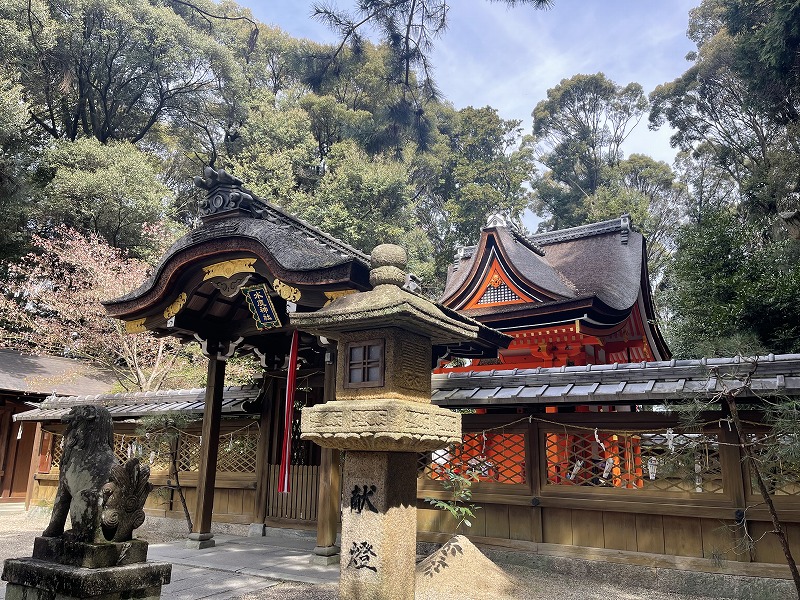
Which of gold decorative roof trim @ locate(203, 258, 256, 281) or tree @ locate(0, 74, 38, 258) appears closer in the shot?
gold decorative roof trim @ locate(203, 258, 256, 281)

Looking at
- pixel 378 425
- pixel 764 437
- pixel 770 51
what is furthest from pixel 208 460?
pixel 770 51

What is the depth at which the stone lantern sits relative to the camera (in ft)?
15.8

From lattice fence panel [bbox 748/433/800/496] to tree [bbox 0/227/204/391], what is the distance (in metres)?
14.1

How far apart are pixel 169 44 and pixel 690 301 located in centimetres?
2427

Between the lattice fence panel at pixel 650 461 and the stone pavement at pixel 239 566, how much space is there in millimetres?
3391

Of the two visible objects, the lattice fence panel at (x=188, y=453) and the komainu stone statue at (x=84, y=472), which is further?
the lattice fence panel at (x=188, y=453)

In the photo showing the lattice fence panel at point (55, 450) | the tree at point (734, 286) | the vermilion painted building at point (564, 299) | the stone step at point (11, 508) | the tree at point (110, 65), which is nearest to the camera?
the vermilion painted building at point (564, 299)

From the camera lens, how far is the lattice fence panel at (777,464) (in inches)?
202

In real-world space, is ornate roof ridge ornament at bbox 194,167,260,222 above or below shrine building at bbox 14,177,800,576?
above

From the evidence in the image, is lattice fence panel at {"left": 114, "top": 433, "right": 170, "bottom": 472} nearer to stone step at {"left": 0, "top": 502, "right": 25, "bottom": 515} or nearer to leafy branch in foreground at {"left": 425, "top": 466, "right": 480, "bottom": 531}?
leafy branch in foreground at {"left": 425, "top": 466, "right": 480, "bottom": 531}

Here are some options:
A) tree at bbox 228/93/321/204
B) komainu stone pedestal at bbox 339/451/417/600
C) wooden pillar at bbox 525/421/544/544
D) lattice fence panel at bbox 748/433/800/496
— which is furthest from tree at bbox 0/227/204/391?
lattice fence panel at bbox 748/433/800/496

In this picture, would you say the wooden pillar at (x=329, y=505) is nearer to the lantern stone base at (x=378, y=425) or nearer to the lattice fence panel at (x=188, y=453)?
the lantern stone base at (x=378, y=425)

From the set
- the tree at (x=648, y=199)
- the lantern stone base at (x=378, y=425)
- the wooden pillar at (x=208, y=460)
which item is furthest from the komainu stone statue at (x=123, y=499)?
the tree at (x=648, y=199)

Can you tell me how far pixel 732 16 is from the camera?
17.4 m
